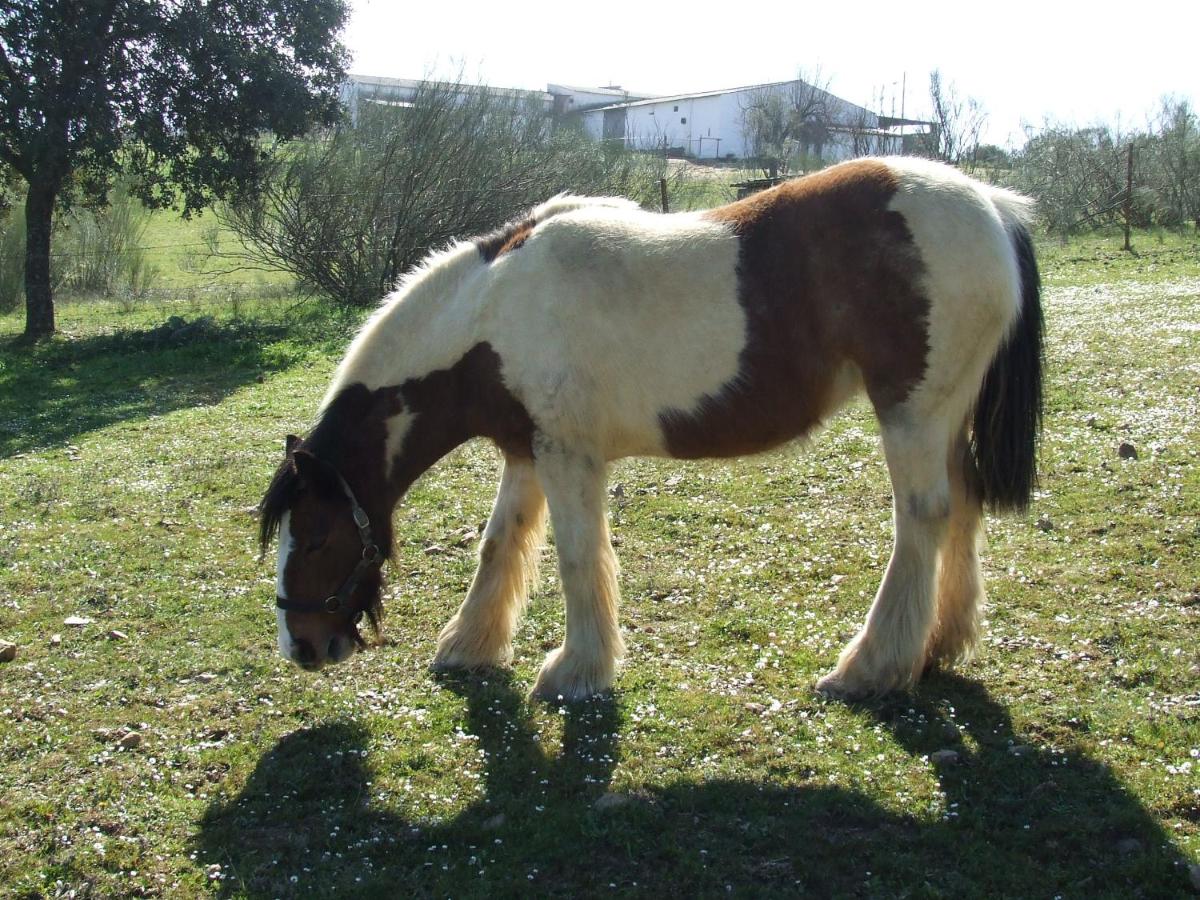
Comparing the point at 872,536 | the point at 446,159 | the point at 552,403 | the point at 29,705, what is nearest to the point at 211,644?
the point at 29,705

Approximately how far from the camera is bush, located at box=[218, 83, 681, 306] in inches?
749

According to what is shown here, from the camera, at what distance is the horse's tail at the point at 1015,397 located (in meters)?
4.40

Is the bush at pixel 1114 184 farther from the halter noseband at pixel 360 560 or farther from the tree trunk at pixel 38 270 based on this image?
the halter noseband at pixel 360 560

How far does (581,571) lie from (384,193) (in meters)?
15.9

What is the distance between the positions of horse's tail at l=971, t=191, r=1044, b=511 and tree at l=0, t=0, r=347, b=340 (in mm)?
15318

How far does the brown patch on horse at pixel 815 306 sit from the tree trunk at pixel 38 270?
55.0 feet

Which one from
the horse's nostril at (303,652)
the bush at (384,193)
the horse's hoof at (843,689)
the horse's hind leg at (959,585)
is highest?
the bush at (384,193)

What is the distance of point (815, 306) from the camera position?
14.5 ft

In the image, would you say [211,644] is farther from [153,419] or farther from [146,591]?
[153,419]

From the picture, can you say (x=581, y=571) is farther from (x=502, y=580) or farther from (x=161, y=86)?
(x=161, y=86)

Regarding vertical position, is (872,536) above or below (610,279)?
below

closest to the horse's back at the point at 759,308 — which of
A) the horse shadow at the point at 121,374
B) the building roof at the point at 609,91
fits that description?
the horse shadow at the point at 121,374

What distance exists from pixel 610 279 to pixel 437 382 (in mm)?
1014

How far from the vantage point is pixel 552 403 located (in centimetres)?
463
